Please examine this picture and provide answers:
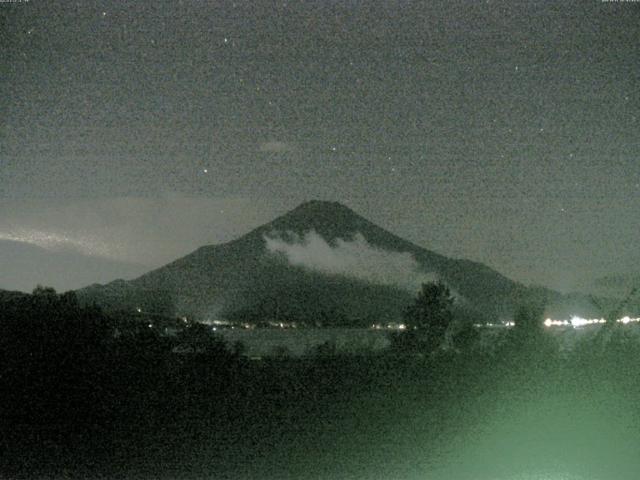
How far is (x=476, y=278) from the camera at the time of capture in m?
53.8

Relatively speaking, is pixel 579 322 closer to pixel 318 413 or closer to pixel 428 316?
pixel 318 413

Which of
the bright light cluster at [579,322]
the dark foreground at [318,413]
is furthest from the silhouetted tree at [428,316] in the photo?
the dark foreground at [318,413]

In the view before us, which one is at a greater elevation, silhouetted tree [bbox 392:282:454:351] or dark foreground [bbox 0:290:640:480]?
silhouetted tree [bbox 392:282:454:351]

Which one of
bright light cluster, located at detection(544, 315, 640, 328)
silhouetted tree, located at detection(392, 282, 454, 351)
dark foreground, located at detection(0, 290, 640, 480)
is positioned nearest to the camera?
dark foreground, located at detection(0, 290, 640, 480)

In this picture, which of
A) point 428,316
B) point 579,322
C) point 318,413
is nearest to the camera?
point 318,413

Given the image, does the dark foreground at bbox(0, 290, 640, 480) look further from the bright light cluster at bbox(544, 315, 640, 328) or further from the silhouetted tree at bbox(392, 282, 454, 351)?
the silhouetted tree at bbox(392, 282, 454, 351)

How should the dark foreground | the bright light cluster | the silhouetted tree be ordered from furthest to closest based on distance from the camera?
1. the silhouetted tree
2. the bright light cluster
3. the dark foreground

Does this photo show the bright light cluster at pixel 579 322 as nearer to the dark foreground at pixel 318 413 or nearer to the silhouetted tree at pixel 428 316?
the dark foreground at pixel 318 413

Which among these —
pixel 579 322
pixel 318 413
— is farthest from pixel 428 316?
pixel 318 413

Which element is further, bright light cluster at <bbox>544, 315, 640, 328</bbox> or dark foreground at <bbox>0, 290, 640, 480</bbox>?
bright light cluster at <bbox>544, 315, 640, 328</bbox>

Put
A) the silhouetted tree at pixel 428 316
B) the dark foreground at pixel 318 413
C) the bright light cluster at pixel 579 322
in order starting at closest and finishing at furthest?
the dark foreground at pixel 318 413 < the bright light cluster at pixel 579 322 < the silhouetted tree at pixel 428 316

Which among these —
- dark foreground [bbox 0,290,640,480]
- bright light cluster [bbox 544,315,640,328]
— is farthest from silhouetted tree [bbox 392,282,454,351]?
dark foreground [bbox 0,290,640,480]

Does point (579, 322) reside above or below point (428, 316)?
below

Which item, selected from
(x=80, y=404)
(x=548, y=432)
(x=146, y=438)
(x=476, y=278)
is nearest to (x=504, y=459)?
(x=548, y=432)
